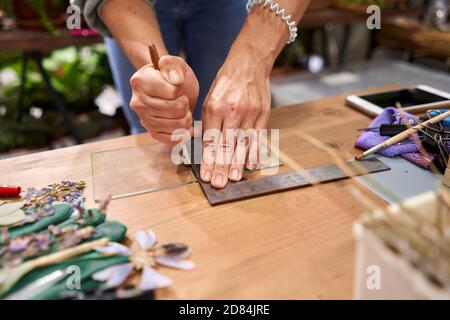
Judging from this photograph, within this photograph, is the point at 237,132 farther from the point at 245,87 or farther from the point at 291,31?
the point at 291,31

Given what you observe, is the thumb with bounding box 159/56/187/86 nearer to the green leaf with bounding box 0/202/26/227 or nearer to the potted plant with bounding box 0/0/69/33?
the green leaf with bounding box 0/202/26/227

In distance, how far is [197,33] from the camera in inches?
40.2

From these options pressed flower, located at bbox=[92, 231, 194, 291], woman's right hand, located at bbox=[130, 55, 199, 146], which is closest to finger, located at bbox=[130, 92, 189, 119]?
woman's right hand, located at bbox=[130, 55, 199, 146]

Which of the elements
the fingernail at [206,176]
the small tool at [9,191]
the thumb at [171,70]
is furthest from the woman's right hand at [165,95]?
the small tool at [9,191]

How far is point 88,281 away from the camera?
419mm

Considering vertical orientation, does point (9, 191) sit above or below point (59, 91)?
above

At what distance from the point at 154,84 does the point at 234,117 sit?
0.16m

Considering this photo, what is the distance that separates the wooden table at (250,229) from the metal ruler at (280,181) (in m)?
0.01

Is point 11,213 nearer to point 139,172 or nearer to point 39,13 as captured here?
point 139,172

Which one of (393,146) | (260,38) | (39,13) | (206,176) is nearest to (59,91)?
(39,13)

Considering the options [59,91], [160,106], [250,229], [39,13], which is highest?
[39,13]

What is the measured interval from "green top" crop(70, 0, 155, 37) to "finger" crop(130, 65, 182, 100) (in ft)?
0.78

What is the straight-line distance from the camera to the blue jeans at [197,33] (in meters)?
0.98
